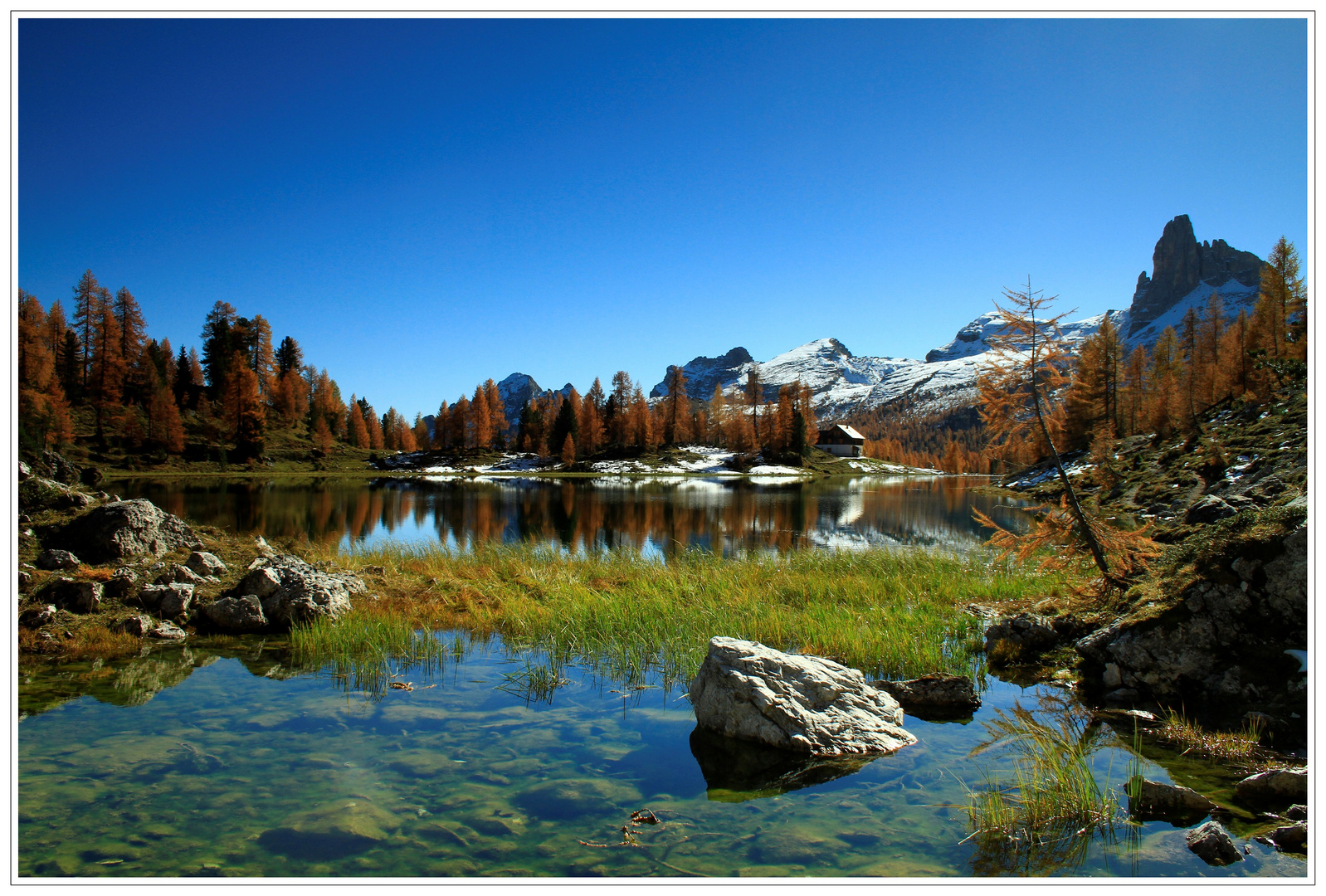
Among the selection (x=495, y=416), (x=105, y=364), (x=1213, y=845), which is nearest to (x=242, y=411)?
(x=105, y=364)

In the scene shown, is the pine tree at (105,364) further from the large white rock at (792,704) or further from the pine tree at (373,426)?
the large white rock at (792,704)

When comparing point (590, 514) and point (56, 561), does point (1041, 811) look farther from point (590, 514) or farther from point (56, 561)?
point (590, 514)

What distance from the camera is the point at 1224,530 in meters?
9.06

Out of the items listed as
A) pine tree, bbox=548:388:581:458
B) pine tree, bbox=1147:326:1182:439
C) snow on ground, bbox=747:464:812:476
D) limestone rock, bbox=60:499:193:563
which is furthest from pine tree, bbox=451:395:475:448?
limestone rock, bbox=60:499:193:563

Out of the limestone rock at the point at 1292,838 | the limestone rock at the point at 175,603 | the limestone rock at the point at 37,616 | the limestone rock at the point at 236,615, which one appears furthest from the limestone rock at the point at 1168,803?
the limestone rock at the point at 37,616

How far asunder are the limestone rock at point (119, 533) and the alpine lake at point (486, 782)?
11.3ft

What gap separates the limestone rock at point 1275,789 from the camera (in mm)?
5996

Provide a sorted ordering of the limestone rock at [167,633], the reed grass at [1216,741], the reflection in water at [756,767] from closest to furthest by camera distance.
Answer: the reflection in water at [756,767] → the reed grass at [1216,741] → the limestone rock at [167,633]

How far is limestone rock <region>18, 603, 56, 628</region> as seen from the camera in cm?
1119

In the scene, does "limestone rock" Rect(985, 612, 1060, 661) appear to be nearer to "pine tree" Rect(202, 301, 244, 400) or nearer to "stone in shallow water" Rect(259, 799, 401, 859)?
"stone in shallow water" Rect(259, 799, 401, 859)

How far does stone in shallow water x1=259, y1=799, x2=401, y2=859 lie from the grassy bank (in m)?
5.27

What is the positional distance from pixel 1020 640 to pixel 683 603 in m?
7.19

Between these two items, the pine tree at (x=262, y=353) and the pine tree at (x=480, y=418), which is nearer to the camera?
the pine tree at (x=262, y=353)
